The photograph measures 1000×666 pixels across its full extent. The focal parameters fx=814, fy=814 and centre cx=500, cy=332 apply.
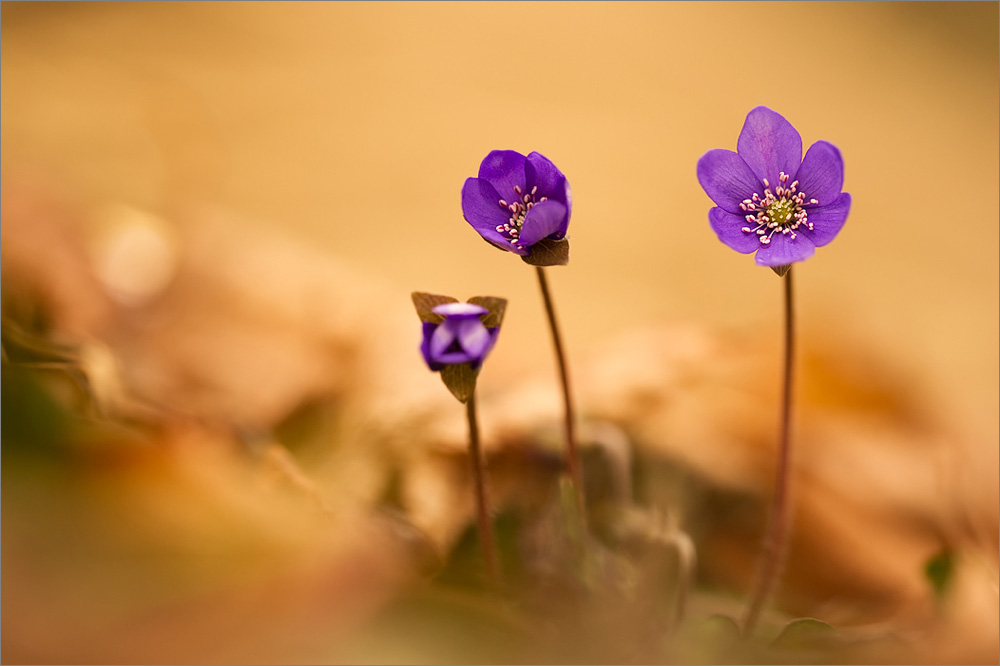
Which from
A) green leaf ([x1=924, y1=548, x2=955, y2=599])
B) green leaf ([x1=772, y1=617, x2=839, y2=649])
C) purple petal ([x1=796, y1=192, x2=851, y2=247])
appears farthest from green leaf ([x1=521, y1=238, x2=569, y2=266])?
green leaf ([x1=924, y1=548, x2=955, y2=599])

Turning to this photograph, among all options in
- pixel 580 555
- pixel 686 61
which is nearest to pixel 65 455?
pixel 580 555

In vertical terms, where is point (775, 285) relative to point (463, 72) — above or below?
below

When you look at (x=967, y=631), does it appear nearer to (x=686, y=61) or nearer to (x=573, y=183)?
(x=573, y=183)

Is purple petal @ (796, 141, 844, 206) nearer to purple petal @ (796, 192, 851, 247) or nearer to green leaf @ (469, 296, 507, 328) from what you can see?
purple petal @ (796, 192, 851, 247)

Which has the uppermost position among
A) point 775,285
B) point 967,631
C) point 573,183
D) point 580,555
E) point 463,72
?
point 463,72

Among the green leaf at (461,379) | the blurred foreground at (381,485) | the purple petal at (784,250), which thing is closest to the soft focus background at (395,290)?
the blurred foreground at (381,485)
